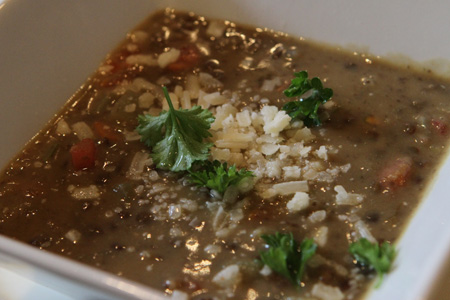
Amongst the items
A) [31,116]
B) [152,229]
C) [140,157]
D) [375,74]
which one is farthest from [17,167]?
[375,74]

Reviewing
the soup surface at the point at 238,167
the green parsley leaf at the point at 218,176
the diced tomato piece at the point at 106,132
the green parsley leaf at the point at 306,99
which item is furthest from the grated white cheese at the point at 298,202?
the diced tomato piece at the point at 106,132

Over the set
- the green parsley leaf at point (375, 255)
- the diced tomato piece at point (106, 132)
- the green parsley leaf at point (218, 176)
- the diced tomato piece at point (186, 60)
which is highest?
the diced tomato piece at point (186, 60)

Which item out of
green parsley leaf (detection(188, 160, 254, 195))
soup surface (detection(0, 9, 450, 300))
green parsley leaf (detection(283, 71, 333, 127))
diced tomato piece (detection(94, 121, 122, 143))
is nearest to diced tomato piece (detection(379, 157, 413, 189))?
Answer: soup surface (detection(0, 9, 450, 300))

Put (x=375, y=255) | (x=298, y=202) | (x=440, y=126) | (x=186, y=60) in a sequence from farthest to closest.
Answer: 1. (x=186, y=60)
2. (x=440, y=126)
3. (x=298, y=202)
4. (x=375, y=255)

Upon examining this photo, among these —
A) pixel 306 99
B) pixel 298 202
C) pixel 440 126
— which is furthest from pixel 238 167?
pixel 440 126

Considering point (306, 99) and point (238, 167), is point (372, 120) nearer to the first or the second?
point (306, 99)

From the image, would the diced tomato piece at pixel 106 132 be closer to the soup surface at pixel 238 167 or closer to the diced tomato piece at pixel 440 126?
the soup surface at pixel 238 167
